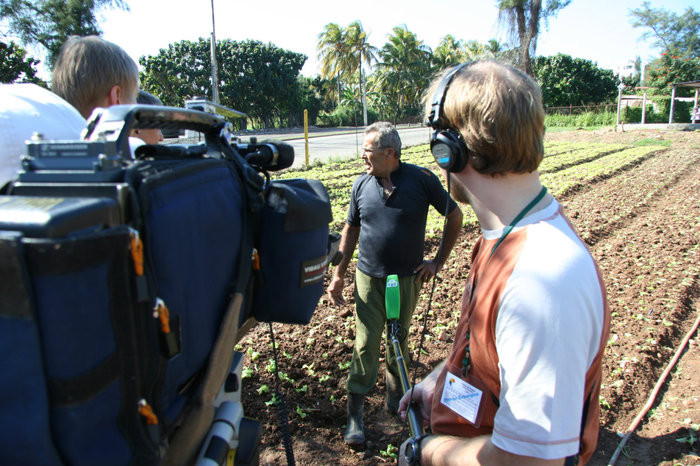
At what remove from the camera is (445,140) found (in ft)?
5.00

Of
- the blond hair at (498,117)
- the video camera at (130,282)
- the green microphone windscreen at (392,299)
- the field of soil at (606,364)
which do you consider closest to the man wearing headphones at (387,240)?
the field of soil at (606,364)

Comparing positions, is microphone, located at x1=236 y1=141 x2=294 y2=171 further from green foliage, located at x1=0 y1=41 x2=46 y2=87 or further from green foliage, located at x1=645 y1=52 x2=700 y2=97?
green foliage, located at x1=645 y1=52 x2=700 y2=97

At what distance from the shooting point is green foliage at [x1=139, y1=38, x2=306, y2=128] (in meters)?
Answer: 47.5

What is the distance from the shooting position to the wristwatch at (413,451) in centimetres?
164

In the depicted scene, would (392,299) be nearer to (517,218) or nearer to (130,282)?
(517,218)


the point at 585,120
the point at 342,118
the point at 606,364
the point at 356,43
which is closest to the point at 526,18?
the point at 585,120

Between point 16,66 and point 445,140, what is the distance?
99.5 feet

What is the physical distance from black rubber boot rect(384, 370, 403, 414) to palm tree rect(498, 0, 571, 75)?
3387cm

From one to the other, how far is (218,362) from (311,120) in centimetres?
5856

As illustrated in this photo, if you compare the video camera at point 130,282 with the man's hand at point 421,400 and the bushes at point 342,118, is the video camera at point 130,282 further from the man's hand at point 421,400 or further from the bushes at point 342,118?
the bushes at point 342,118

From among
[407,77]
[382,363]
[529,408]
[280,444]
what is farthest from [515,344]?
[407,77]

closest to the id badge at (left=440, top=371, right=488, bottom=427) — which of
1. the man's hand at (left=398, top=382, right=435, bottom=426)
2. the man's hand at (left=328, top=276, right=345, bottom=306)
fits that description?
the man's hand at (left=398, top=382, right=435, bottom=426)

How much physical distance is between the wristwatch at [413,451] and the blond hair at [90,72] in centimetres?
163

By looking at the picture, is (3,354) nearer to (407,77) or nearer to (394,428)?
(394,428)
